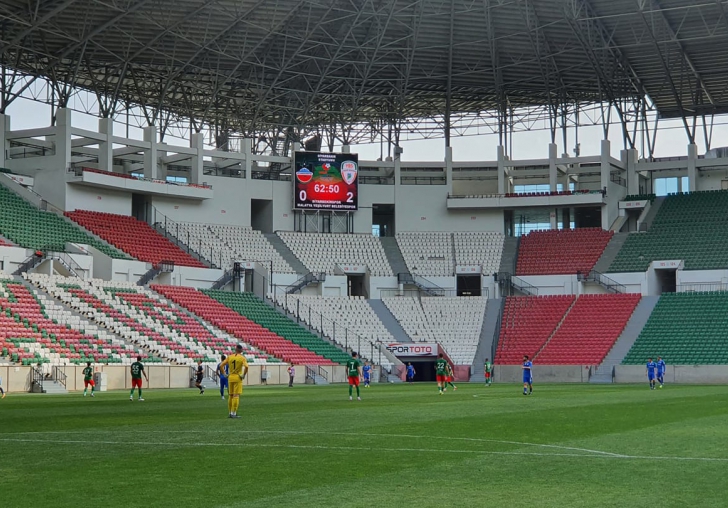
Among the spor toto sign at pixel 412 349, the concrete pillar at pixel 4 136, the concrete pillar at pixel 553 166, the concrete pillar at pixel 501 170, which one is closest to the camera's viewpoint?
the spor toto sign at pixel 412 349

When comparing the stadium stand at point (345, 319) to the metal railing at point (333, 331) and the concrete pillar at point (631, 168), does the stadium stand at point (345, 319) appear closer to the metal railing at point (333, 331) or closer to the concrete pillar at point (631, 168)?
the metal railing at point (333, 331)

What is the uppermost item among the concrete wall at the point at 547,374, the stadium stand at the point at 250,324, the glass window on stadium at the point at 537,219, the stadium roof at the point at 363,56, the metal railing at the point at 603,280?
the stadium roof at the point at 363,56

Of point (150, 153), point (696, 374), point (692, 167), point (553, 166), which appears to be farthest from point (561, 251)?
point (150, 153)

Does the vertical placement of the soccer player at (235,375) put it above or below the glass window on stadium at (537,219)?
below

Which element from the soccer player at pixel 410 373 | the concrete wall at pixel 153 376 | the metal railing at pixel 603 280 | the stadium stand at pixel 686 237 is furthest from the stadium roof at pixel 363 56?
the soccer player at pixel 410 373

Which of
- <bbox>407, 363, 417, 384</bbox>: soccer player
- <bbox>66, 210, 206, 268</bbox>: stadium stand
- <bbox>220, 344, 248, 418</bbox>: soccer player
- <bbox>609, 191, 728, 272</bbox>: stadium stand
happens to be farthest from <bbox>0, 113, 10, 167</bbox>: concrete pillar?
<bbox>220, 344, 248, 418</bbox>: soccer player

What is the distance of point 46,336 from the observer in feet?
167

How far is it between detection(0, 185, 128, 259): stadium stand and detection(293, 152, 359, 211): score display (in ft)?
54.9

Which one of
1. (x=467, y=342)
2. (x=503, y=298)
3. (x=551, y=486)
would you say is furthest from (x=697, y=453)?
(x=503, y=298)

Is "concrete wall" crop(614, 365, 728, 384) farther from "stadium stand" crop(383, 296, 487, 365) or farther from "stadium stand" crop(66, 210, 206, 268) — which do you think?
"stadium stand" crop(66, 210, 206, 268)

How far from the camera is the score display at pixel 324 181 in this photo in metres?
79.4

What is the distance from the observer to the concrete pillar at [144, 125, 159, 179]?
75625mm

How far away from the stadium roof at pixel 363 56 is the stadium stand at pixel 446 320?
16.9 m

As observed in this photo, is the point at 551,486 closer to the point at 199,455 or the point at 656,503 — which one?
the point at 656,503
